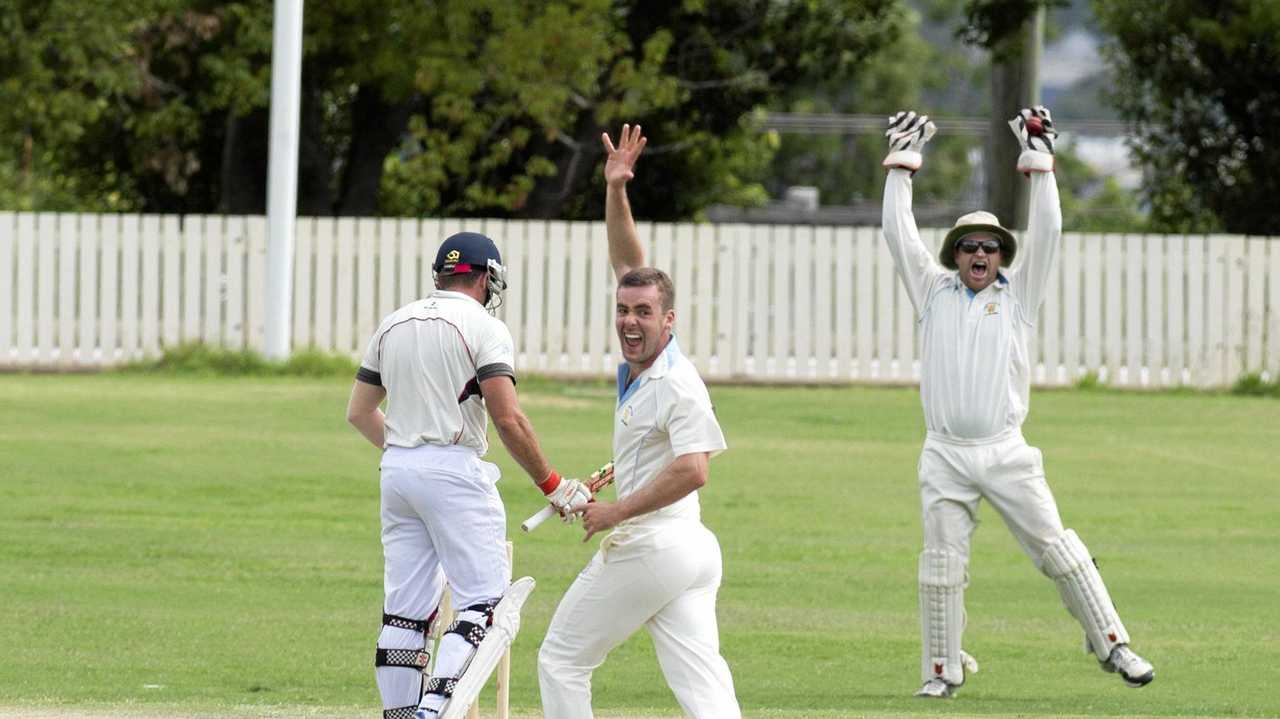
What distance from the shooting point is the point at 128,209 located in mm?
33688

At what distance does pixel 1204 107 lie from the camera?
31.7 meters

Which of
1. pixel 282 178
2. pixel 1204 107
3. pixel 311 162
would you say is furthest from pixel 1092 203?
pixel 282 178

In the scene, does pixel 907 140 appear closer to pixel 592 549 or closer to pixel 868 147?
pixel 592 549

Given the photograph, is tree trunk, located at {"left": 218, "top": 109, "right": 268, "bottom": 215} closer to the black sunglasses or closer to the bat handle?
the black sunglasses

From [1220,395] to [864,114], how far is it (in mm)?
44320

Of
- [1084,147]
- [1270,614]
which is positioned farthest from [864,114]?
[1270,614]

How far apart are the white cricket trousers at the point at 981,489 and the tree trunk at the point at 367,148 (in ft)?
72.6

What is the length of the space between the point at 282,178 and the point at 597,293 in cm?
374

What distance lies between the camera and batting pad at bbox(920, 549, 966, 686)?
10.4 meters

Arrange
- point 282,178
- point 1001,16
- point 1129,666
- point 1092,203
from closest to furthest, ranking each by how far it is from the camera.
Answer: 1. point 1129,666
2. point 282,178
3. point 1001,16
4. point 1092,203

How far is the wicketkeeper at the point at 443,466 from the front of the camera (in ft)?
28.8

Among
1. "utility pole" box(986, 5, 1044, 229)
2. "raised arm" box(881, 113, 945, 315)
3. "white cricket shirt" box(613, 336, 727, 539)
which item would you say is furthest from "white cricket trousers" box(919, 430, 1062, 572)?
"utility pole" box(986, 5, 1044, 229)

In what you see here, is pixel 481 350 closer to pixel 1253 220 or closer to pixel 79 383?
pixel 79 383

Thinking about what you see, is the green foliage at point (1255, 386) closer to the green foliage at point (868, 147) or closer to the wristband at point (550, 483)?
the wristband at point (550, 483)
